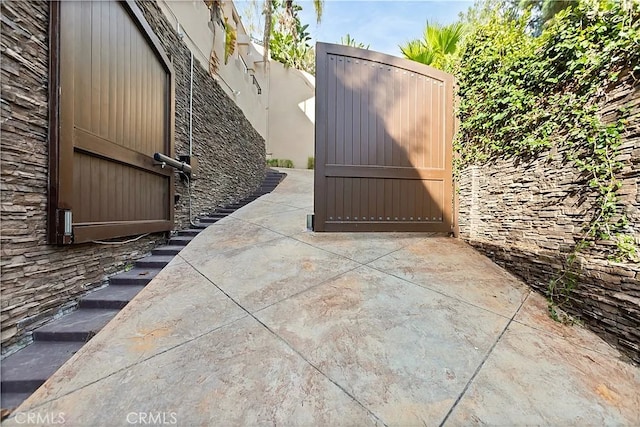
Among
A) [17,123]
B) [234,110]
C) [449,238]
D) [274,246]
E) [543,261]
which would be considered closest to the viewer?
[17,123]

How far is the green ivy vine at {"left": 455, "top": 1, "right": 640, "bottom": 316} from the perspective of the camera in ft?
4.84

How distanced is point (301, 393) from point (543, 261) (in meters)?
1.94

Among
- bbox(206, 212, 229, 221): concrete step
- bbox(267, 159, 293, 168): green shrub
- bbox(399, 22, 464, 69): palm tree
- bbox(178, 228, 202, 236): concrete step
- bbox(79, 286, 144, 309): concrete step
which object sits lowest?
bbox(79, 286, 144, 309): concrete step

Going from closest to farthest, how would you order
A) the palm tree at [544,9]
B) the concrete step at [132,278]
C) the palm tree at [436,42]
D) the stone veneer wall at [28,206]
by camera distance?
the stone veneer wall at [28,206]
the concrete step at [132,278]
the palm tree at [436,42]
the palm tree at [544,9]

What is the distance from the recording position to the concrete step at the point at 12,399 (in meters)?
1.03

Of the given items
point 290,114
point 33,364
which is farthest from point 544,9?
point 33,364

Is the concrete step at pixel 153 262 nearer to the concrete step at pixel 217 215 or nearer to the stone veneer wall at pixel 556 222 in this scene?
the concrete step at pixel 217 215

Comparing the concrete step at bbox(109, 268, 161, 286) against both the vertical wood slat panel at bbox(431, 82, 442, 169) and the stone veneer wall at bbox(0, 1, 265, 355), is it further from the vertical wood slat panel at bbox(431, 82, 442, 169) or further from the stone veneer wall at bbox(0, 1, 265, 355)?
the vertical wood slat panel at bbox(431, 82, 442, 169)

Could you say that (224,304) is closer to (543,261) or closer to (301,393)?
(301,393)

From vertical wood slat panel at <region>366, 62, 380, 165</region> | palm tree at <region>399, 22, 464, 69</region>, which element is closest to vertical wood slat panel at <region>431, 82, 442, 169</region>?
vertical wood slat panel at <region>366, 62, 380, 165</region>

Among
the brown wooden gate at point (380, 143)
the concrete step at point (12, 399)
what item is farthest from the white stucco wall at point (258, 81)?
the concrete step at point (12, 399)

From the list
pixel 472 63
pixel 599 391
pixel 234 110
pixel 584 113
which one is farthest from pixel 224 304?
pixel 234 110

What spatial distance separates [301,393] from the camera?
1086 millimetres

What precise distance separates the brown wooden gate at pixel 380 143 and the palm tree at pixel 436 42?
139 centimetres
